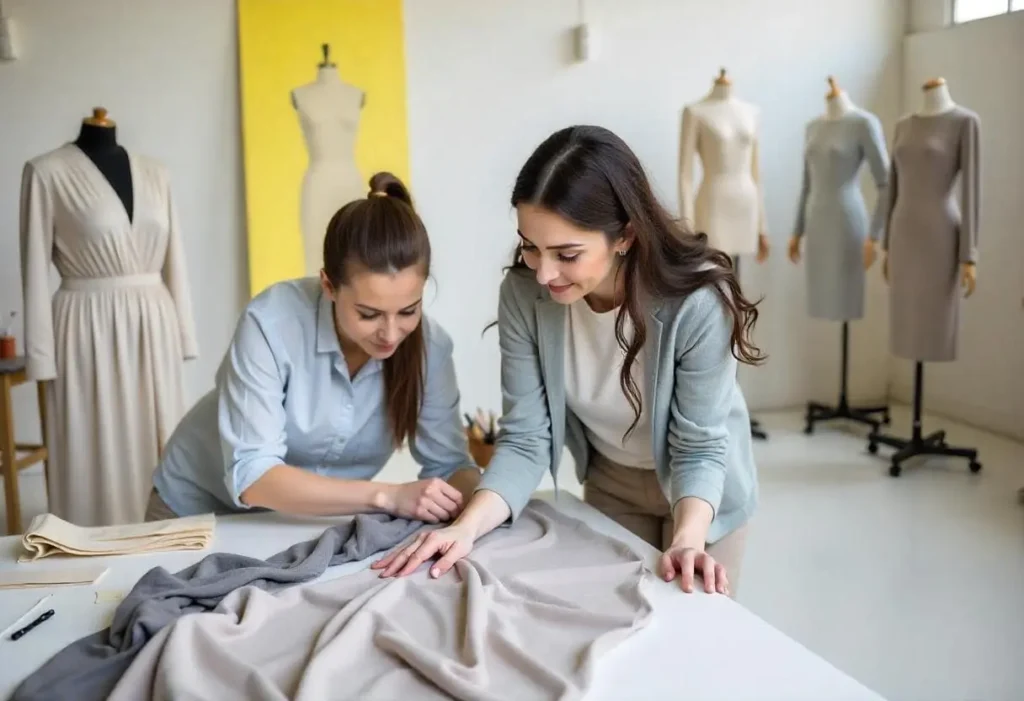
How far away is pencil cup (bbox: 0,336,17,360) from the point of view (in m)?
3.69

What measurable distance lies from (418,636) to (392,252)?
2.34 feet

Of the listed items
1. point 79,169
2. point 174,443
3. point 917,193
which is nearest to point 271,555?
point 174,443

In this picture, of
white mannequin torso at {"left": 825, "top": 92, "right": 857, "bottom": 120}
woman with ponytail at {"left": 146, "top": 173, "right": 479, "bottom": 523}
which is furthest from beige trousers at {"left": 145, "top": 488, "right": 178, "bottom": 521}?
white mannequin torso at {"left": 825, "top": 92, "right": 857, "bottom": 120}

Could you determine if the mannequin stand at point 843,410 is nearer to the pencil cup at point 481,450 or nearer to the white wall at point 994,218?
the white wall at point 994,218

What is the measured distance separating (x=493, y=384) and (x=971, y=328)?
2.40 meters

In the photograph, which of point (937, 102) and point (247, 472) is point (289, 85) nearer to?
point (937, 102)

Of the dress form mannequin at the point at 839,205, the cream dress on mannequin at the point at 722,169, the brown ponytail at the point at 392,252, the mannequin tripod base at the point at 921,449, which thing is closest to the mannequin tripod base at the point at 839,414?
Result: the dress form mannequin at the point at 839,205

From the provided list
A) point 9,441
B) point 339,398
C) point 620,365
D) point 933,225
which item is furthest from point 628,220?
point 933,225

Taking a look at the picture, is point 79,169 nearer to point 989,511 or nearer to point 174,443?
point 174,443

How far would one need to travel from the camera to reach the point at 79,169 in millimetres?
3156

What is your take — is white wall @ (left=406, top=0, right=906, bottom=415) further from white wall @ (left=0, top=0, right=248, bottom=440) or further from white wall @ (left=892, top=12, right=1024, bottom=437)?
white wall @ (left=0, top=0, right=248, bottom=440)

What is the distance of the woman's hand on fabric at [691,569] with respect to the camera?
1.45 m

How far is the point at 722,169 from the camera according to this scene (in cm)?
448

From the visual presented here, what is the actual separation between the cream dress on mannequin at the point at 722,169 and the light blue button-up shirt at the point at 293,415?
2.73m
